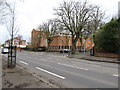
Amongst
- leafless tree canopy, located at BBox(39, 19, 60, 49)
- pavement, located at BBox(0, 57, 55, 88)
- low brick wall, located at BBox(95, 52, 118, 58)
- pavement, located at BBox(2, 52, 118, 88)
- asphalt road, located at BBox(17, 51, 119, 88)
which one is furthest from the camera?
leafless tree canopy, located at BBox(39, 19, 60, 49)

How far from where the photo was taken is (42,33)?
53.5m

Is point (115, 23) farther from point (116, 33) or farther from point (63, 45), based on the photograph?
point (63, 45)

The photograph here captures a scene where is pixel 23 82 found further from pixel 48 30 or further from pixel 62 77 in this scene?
pixel 48 30

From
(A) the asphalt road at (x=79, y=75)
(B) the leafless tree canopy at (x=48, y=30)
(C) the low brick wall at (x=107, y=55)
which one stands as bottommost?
(A) the asphalt road at (x=79, y=75)

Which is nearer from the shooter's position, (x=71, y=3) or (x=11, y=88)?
(x=11, y=88)

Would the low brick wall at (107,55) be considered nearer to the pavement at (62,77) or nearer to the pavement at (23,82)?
the pavement at (62,77)

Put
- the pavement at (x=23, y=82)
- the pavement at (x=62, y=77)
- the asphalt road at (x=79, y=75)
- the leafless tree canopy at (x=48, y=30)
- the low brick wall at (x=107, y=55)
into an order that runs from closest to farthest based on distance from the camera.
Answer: the pavement at (x=23, y=82)
the pavement at (x=62, y=77)
the asphalt road at (x=79, y=75)
the low brick wall at (x=107, y=55)
the leafless tree canopy at (x=48, y=30)

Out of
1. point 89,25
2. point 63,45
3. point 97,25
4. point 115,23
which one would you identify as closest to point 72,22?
point 89,25

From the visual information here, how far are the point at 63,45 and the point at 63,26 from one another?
3103cm

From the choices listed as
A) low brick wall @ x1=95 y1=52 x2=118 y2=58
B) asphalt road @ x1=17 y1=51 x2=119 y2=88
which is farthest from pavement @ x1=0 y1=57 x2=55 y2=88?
low brick wall @ x1=95 y1=52 x2=118 y2=58

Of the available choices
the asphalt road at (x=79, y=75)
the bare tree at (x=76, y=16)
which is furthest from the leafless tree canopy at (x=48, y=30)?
the asphalt road at (x=79, y=75)

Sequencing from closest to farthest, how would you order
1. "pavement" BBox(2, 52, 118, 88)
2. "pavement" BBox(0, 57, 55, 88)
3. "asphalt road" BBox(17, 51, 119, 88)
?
"pavement" BBox(0, 57, 55, 88), "pavement" BBox(2, 52, 118, 88), "asphalt road" BBox(17, 51, 119, 88)

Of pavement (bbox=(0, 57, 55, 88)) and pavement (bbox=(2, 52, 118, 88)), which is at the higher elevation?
pavement (bbox=(0, 57, 55, 88))

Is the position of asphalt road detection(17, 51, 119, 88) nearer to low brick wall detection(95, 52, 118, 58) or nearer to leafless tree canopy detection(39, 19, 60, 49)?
low brick wall detection(95, 52, 118, 58)
